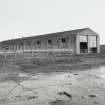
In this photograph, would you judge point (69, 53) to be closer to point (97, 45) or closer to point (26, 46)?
point (97, 45)

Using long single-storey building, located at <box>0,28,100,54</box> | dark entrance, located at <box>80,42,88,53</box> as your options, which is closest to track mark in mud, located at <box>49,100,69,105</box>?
long single-storey building, located at <box>0,28,100,54</box>

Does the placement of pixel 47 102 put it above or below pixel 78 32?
below

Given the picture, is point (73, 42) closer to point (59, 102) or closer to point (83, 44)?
point (83, 44)

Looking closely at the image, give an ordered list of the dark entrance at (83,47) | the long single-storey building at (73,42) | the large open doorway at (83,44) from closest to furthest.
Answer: the long single-storey building at (73,42) < the large open doorway at (83,44) < the dark entrance at (83,47)

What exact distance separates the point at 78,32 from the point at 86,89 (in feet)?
75.0

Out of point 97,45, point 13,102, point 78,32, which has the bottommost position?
point 13,102

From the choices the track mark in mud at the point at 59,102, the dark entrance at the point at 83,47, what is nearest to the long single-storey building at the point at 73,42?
the dark entrance at the point at 83,47

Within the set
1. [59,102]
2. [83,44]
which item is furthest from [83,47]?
[59,102]

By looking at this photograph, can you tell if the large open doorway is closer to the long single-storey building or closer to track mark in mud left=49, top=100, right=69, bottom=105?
the long single-storey building

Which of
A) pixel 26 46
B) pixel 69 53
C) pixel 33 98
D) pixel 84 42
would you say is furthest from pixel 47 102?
pixel 26 46

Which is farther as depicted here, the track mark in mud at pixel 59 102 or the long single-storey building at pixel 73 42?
the long single-storey building at pixel 73 42

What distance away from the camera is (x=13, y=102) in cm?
406

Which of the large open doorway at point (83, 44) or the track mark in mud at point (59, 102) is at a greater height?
the large open doorway at point (83, 44)

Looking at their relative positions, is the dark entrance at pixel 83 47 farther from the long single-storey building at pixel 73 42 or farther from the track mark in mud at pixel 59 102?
the track mark in mud at pixel 59 102
